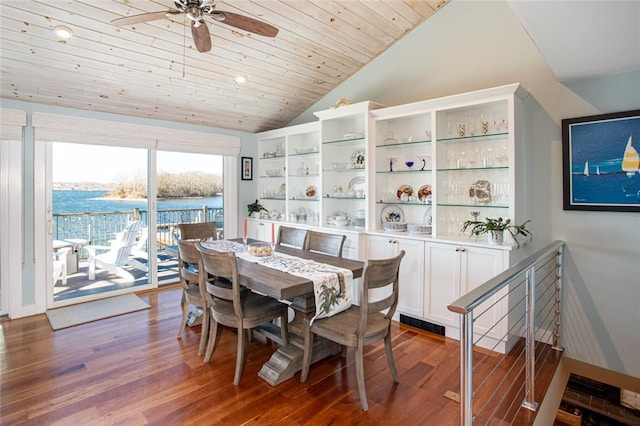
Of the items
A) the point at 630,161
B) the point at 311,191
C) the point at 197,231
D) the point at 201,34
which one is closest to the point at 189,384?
the point at 197,231

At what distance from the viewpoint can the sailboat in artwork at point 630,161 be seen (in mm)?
2814

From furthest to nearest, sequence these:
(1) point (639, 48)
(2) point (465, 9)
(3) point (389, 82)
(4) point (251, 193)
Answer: (4) point (251, 193)
(3) point (389, 82)
(2) point (465, 9)
(1) point (639, 48)

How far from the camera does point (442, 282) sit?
3.32m

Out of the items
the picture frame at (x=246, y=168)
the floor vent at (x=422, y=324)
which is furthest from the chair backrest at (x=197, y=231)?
the floor vent at (x=422, y=324)

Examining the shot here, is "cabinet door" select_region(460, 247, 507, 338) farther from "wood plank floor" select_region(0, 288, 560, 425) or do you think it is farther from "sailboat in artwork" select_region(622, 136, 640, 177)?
"sailboat in artwork" select_region(622, 136, 640, 177)

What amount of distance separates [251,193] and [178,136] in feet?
4.79

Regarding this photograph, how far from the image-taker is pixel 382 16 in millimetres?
3631

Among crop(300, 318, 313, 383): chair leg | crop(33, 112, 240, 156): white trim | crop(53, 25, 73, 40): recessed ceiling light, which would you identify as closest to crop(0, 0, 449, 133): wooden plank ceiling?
crop(53, 25, 73, 40): recessed ceiling light

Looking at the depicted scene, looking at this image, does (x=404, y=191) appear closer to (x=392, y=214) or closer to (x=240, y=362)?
(x=392, y=214)

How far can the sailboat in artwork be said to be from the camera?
281cm

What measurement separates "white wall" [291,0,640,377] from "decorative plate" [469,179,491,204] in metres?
0.42

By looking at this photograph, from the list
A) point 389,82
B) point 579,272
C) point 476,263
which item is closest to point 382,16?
point 389,82

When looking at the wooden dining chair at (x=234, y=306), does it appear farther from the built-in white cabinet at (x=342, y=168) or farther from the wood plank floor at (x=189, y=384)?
the built-in white cabinet at (x=342, y=168)

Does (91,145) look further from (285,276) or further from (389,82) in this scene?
(389,82)
